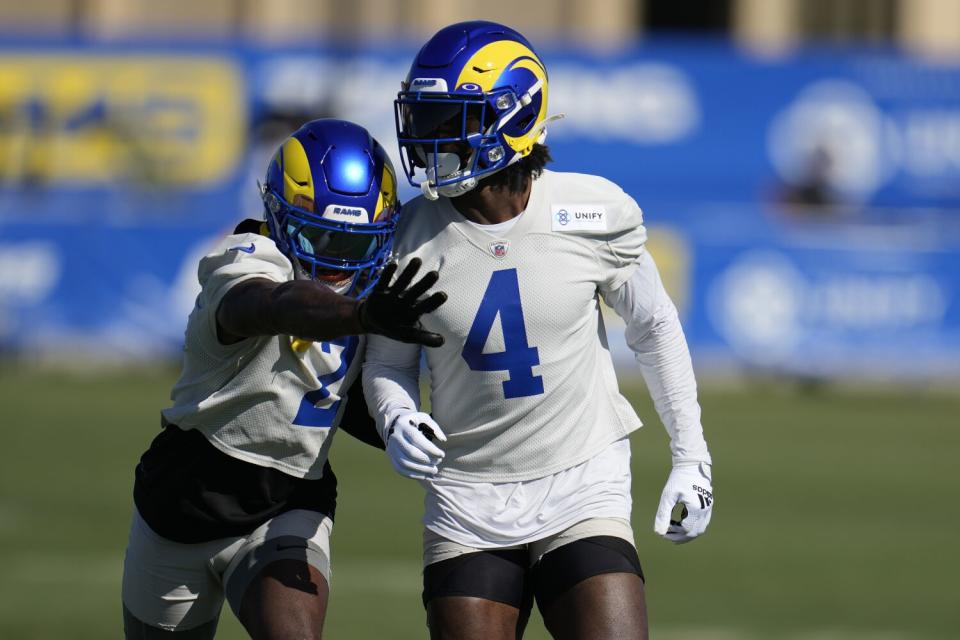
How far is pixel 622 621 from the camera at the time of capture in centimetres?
394

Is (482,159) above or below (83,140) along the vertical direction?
above

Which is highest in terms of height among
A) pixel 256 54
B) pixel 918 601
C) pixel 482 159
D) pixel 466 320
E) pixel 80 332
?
pixel 482 159

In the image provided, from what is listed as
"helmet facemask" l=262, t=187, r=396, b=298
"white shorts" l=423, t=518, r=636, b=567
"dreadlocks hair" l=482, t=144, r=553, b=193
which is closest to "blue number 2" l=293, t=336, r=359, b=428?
"helmet facemask" l=262, t=187, r=396, b=298

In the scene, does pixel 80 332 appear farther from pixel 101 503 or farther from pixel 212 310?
pixel 212 310

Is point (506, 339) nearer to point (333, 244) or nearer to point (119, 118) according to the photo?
point (333, 244)

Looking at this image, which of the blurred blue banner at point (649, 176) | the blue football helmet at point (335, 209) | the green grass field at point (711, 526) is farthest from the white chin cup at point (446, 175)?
the blurred blue banner at point (649, 176)

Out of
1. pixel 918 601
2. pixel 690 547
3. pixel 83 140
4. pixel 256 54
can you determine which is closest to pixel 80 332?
pixel 83 140

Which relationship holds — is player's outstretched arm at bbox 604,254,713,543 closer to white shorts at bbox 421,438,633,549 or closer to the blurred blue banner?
white shorts at bbox 421,438,633,549

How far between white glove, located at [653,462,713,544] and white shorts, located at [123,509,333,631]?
0.97 meters

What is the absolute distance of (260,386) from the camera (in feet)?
13.6

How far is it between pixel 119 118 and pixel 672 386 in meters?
12.9

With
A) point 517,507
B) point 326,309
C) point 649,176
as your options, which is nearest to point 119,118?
point 649,176

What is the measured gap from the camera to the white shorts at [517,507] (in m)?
4.12

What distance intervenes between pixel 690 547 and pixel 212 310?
18.4ft
